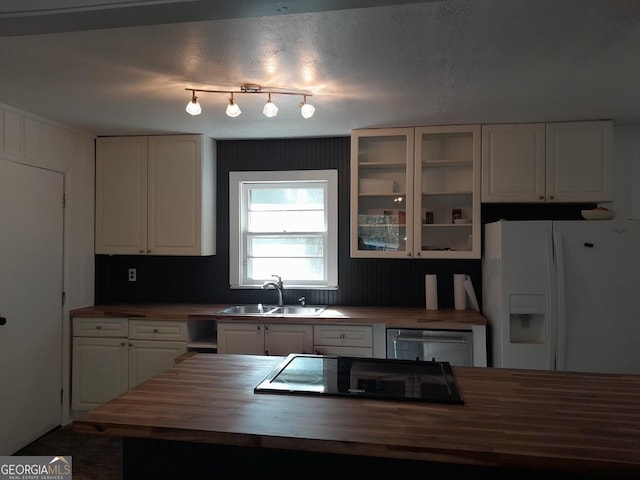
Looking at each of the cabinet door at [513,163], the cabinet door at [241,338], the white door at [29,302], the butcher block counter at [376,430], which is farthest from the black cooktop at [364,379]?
the white door at [29,302]

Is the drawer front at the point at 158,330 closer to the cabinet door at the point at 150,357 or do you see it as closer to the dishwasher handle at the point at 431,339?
the cabinet door at the point at 150,357

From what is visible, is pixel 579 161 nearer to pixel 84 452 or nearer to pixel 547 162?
pixel 547 162

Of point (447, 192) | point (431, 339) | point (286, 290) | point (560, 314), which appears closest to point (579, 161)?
point (447, 192)

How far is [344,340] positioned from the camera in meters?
2.98

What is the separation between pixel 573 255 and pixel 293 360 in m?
1.95

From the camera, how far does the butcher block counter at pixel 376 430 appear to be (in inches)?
43.2

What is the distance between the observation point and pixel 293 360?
75.4 inches

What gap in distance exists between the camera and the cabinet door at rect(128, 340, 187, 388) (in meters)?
3.13

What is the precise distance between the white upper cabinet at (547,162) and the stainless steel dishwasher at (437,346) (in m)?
1.05

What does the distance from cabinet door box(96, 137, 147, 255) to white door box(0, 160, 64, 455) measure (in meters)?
0.36

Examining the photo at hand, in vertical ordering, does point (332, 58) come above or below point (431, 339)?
above

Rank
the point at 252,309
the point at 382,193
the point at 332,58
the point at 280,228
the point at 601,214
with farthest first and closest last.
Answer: the point at 280,228
the point at 252,309
the point at 382,193
the point at 601,214
the point at 332,58

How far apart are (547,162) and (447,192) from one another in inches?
28.6

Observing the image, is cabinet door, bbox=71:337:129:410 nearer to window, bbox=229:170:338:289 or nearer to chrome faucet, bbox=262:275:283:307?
window, bbox=229:170:338:289
